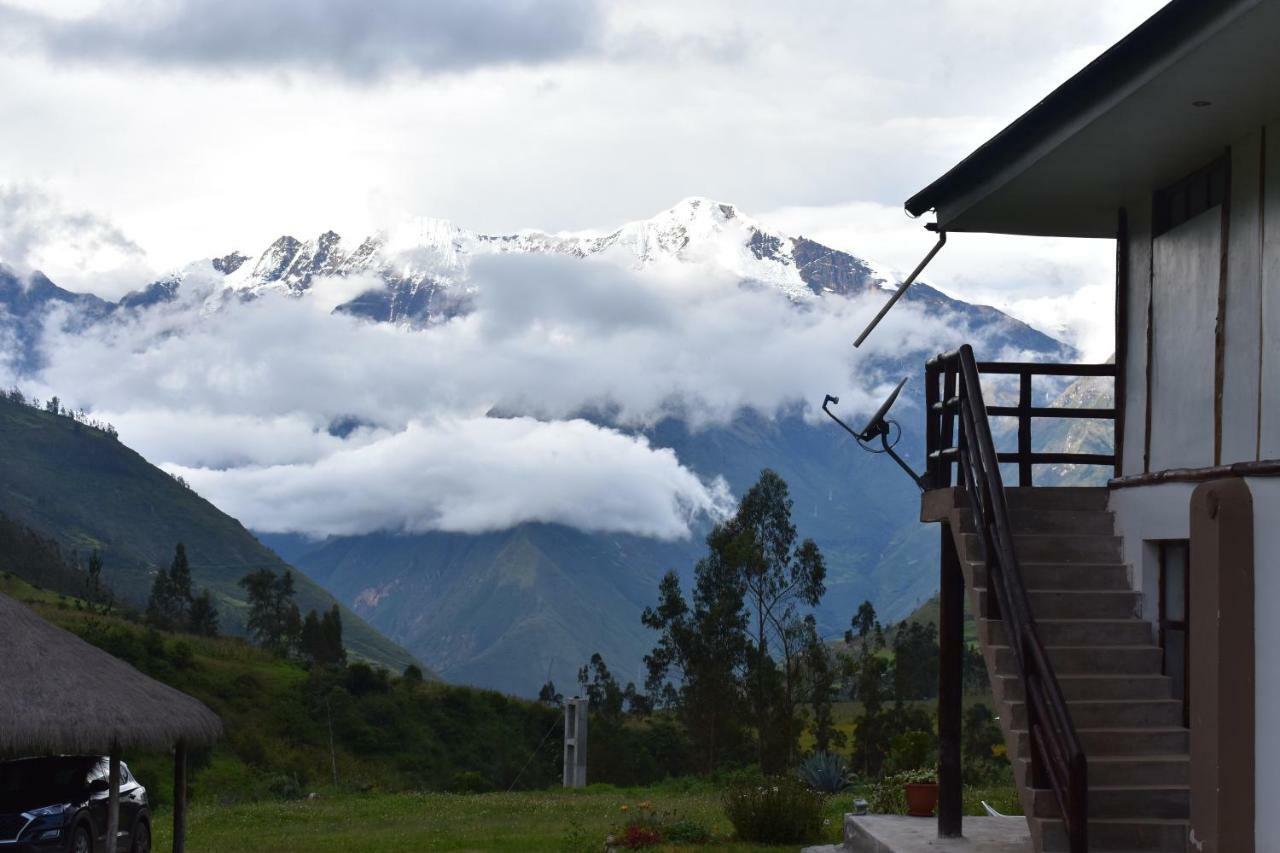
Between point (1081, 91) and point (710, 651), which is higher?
point (1081, 91)

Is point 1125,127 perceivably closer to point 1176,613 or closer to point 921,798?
point 1176,613

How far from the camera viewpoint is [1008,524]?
10555mm

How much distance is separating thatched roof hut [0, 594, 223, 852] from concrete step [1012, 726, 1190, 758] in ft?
32.6

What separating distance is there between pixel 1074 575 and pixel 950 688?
155 cm

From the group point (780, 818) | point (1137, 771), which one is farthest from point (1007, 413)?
point (780, 818)

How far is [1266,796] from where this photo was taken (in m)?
8.12

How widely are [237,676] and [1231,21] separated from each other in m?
60.4

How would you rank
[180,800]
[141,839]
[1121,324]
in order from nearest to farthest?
1. [1121,324]
2. [180,800]
3. [141,839]

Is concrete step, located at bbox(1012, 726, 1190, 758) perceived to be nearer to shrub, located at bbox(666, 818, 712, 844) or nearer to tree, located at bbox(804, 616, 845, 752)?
shrub, located at bbox(666, 818, 712, 844)

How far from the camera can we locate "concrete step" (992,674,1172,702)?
32.8 feet

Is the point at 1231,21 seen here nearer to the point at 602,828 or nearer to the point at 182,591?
the point at 602,828

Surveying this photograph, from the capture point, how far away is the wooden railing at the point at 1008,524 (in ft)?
27.5

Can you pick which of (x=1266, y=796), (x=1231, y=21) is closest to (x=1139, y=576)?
(x=1266, y=796)

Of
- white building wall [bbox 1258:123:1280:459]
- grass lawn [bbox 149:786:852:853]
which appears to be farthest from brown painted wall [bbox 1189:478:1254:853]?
grass lawn [bbox 149:786:852:853]
